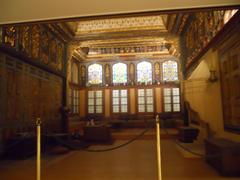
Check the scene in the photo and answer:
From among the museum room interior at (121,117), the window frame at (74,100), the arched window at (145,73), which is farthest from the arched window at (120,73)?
the window frame at (74,100)

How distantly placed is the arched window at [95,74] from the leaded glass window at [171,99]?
5381mm

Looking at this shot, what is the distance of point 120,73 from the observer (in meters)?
18.6

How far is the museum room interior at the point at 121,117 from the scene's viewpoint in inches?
183

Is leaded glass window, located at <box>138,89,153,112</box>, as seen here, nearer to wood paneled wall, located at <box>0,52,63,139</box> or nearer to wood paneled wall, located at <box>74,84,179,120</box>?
wood paneled wall, located at <box>74,84,179,120</box>

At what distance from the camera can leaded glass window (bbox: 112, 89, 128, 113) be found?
59.8 feet

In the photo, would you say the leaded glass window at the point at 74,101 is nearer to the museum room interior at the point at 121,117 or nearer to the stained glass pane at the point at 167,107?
the museum room interior at the point at 121,117

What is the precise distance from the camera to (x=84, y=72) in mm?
18828

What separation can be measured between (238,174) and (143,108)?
44.5 ft

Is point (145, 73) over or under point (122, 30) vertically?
under

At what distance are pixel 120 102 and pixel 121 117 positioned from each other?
152cm

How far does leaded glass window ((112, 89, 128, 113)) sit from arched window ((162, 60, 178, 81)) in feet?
11.3

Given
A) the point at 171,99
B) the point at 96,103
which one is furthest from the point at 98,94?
the point at 171,99

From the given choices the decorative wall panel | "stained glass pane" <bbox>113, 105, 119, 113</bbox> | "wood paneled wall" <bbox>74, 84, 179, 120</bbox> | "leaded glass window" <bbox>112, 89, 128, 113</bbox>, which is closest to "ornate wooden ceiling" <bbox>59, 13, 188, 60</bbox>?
the decorative wall panel

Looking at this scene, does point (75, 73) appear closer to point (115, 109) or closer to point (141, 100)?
point (115, 109)
